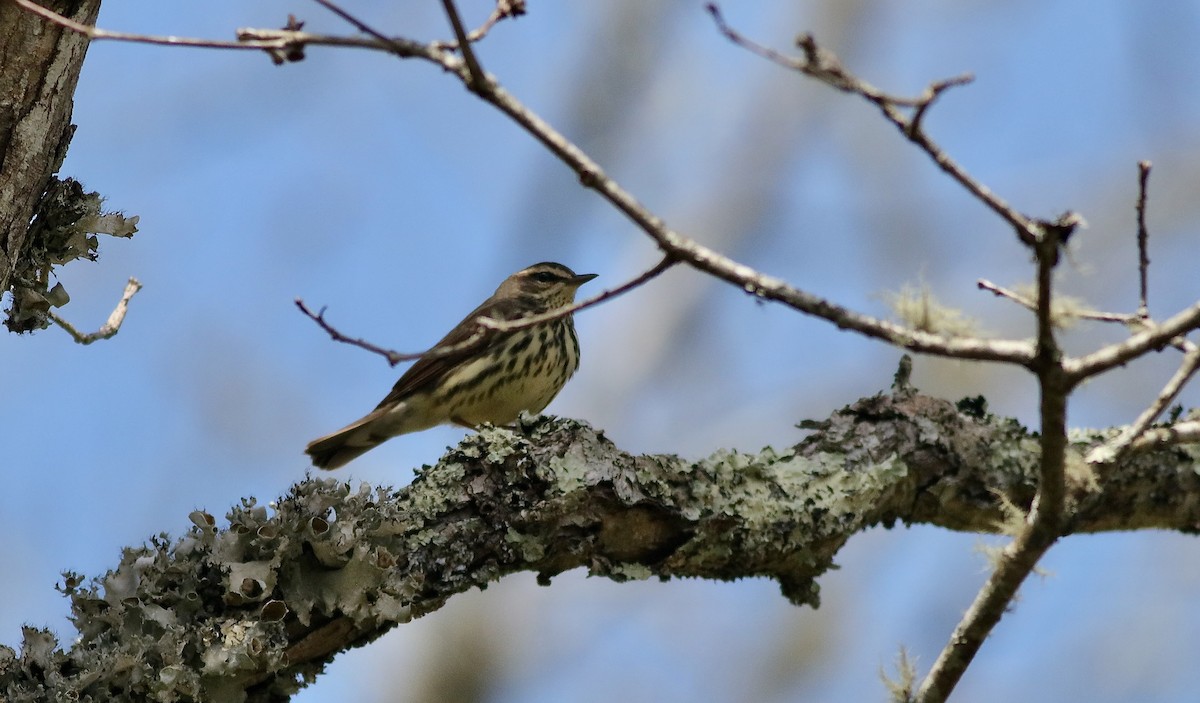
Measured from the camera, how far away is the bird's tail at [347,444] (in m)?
7.06

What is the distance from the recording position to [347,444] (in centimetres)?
715

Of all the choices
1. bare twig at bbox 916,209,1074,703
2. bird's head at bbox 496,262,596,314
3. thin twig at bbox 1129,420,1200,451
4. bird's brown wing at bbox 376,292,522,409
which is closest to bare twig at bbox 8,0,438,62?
bare twig at bbox 916,209,1074,703

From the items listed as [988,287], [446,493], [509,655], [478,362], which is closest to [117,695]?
[446,493]

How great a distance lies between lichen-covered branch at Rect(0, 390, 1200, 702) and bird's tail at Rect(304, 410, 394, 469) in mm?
3557

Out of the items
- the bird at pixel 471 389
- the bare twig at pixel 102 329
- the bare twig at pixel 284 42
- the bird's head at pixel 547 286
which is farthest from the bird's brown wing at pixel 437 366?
the bare twig at pixel 284 42

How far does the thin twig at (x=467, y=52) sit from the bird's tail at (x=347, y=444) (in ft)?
16.3

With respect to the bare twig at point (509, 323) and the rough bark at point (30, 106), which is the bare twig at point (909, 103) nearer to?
the bare twig at point (509, 323)

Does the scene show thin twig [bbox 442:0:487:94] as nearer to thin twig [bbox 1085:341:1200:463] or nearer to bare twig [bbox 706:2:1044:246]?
bare twig [bbox 706:2:1044:246]

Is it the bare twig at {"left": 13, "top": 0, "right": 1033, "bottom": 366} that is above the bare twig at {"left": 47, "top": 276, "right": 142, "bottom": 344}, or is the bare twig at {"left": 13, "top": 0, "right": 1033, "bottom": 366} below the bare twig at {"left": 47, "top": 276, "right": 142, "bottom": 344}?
below

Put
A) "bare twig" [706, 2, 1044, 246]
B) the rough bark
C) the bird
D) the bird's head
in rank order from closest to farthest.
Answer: "bare twig" [706, 2, 1044, 246] < the rough bark < the bird < the bird's head

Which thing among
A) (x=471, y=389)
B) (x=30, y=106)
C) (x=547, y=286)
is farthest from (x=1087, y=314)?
(x=547, y=286)

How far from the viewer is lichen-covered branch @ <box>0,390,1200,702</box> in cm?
308

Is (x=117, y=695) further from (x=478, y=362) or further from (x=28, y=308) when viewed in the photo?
(x=478, y=362)

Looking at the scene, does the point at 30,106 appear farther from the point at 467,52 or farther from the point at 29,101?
the point at 467,52
